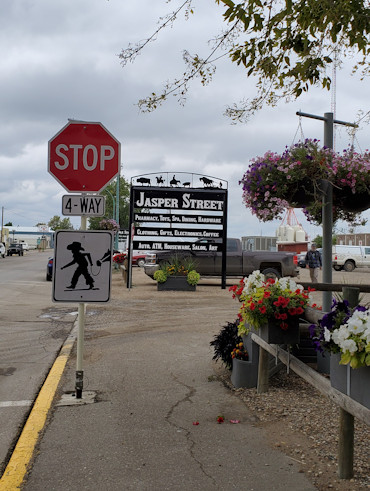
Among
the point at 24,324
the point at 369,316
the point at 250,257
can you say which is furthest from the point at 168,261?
the point at 369,316

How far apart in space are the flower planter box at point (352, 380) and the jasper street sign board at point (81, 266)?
2.70 metres

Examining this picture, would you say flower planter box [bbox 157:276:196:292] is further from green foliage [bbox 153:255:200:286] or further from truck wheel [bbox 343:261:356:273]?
truck wheel [bbox 343:261:356:273]

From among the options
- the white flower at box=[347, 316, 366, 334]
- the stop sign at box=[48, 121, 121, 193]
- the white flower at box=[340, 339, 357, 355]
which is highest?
the stop sign at box=[48, 121, 121, 193]

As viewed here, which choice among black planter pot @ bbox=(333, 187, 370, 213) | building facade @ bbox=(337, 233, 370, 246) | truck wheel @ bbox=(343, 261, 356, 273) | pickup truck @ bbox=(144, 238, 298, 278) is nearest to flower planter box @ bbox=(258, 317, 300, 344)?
black planter pot @ bbox=(333, 187, 370, 213)

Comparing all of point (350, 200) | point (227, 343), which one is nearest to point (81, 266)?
point (227, 343)

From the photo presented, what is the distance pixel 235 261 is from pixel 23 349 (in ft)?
45.7

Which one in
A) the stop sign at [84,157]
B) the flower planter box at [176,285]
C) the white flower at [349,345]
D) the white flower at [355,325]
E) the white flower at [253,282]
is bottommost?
the flower planter box at [176,285]

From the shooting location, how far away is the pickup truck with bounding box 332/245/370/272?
132ft

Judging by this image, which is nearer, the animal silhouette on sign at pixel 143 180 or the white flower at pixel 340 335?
the white flower at pixel 340 335

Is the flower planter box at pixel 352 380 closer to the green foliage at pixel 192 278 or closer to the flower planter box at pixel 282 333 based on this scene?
the flower planter box at pixel 282 333

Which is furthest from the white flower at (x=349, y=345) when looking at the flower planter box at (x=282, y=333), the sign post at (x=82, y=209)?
the sign post at (x=82, y=209)

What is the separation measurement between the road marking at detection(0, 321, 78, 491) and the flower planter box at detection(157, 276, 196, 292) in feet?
37.8

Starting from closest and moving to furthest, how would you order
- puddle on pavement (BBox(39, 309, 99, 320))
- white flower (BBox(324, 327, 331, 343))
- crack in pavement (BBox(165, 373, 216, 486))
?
white flower (BBox(324, 327, 331, 343)) < crack in pavement (BBox(165, 373, 216, 486)) < puddle on pavement (BBox(39, 309, 99, 320))

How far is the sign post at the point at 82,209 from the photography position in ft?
18.0
